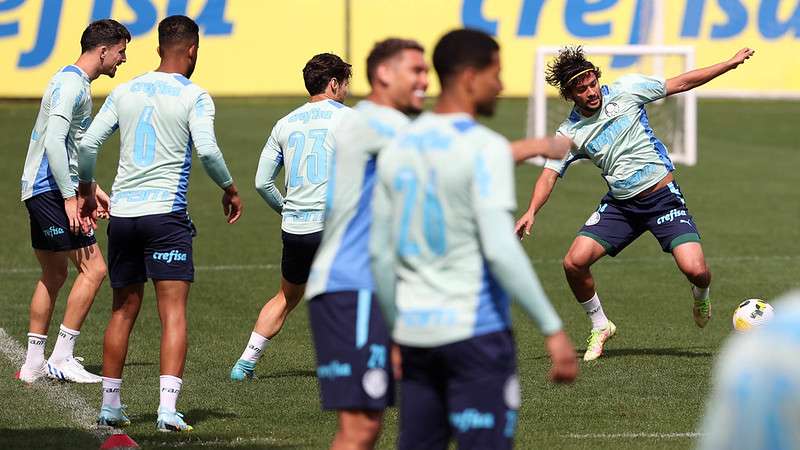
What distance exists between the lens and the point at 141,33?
26.3 m

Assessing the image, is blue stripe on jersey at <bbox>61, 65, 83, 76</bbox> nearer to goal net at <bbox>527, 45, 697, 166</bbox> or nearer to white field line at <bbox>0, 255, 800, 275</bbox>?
white field line at <bbox>0, 255, 800, 275</bbox>

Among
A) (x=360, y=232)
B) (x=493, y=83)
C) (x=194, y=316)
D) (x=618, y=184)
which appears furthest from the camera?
(x=194, y=316)

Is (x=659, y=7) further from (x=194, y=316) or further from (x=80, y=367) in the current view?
(x=80, y=367)

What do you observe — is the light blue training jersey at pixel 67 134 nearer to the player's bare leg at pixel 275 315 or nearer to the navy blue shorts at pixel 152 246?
the navy blue shorts at pixel 152 246

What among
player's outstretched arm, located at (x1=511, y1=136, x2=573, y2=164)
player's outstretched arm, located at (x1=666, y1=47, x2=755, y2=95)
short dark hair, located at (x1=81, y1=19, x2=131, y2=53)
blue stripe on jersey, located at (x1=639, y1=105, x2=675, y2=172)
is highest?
short dark hair, located at (x1=81, y1=19, x2=131, y2=53)

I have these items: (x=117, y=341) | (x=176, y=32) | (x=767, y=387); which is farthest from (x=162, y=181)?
(x=767, y=387)

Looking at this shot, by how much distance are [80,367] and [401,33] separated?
1878cm

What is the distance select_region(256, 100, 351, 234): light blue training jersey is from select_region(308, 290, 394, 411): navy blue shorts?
357 centimetres

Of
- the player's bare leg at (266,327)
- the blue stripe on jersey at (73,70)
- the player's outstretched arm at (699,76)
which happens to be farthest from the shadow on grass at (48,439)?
the player's outstretched arm at (699,76)

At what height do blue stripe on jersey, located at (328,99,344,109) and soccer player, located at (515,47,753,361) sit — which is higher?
blue stripe on jersey, located at (328,99,344,109)

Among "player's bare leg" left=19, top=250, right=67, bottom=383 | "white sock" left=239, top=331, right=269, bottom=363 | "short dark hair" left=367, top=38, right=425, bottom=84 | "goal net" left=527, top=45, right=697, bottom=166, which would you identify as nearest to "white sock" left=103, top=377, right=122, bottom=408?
"white sock" left=239, top=331, right=269, bottom=363

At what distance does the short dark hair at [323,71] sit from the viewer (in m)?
8.80

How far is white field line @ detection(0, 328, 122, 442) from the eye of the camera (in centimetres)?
768

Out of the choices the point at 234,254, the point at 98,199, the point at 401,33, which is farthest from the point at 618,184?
the point at 401,33
